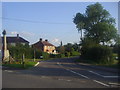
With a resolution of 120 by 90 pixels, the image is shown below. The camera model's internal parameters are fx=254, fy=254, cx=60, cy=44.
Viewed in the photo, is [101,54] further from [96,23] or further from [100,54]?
[96,23]

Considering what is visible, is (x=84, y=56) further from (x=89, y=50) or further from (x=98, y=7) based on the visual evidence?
(x=98, y=7)

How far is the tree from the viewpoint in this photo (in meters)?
63.7

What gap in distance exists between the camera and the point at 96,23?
66250mm

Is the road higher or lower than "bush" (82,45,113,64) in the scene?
lower

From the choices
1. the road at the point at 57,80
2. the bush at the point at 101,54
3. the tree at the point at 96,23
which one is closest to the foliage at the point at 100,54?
the bush at the point at 101,54

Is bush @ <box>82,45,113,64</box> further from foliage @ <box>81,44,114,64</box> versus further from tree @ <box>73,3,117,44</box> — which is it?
tree @ <box>73,3,117,44</box>

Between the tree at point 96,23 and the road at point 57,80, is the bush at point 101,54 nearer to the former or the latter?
the tree at point 96,23

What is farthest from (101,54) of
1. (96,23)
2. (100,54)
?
(96,23)

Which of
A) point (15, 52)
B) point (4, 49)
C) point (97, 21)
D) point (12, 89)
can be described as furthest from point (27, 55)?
point (12, 89)

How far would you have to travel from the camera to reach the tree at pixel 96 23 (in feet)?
209

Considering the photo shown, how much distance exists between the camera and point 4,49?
37.7m

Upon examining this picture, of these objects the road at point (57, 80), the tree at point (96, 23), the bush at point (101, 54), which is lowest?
the road at point (57, 80)

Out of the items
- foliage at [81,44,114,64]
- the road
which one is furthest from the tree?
the road

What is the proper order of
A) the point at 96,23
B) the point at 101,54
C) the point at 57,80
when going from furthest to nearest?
the point at 96,23
the point at 101,54
the point at 57,80
